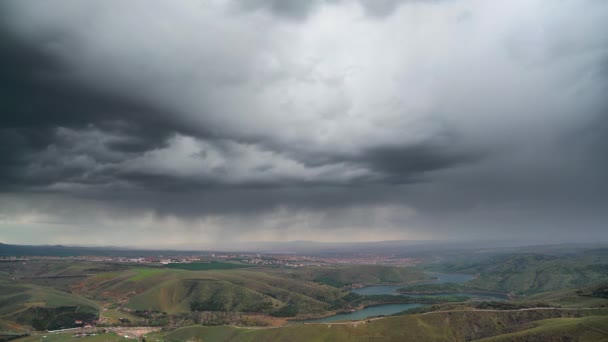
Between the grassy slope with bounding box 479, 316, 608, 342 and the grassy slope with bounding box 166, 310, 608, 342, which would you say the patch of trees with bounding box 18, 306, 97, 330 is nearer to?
the grassy slope with bounding box 166, 310, 608, 342

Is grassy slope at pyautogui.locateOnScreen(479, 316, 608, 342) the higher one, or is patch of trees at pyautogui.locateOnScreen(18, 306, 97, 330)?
grassy slope at pyautogui.locateOnScreen(479, 316, 608, 342)

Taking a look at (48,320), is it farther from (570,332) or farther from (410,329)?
(570,332)

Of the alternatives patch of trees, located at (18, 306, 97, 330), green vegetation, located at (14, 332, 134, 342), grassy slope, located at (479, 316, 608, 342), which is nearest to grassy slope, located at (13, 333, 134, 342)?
green vegetation, located at (14, 332, 134, 342)

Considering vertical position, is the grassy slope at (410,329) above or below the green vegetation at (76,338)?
above

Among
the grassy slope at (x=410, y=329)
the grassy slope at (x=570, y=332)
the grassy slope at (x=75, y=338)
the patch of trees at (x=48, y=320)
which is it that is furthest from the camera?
the patch of trees at (x=48, y=320)

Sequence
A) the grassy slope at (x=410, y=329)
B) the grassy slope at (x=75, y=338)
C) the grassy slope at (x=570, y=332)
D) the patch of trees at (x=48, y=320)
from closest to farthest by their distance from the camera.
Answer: the grassy slope at (x=570, y=332)
the grassy slope at (x=410, y=329)
the grassy slope at (x=75, y=338)
the patch of trees at (x=48, y=320)

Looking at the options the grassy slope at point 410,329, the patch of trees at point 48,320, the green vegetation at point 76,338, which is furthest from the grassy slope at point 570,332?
the patch of trees at point 48,320

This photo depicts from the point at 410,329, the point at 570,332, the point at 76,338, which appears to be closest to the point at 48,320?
the point at 76,338

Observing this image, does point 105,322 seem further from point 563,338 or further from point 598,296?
point 598,296

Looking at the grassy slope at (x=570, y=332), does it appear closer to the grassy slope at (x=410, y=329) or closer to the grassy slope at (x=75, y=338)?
the grassy slope at (x=410, y=329)
